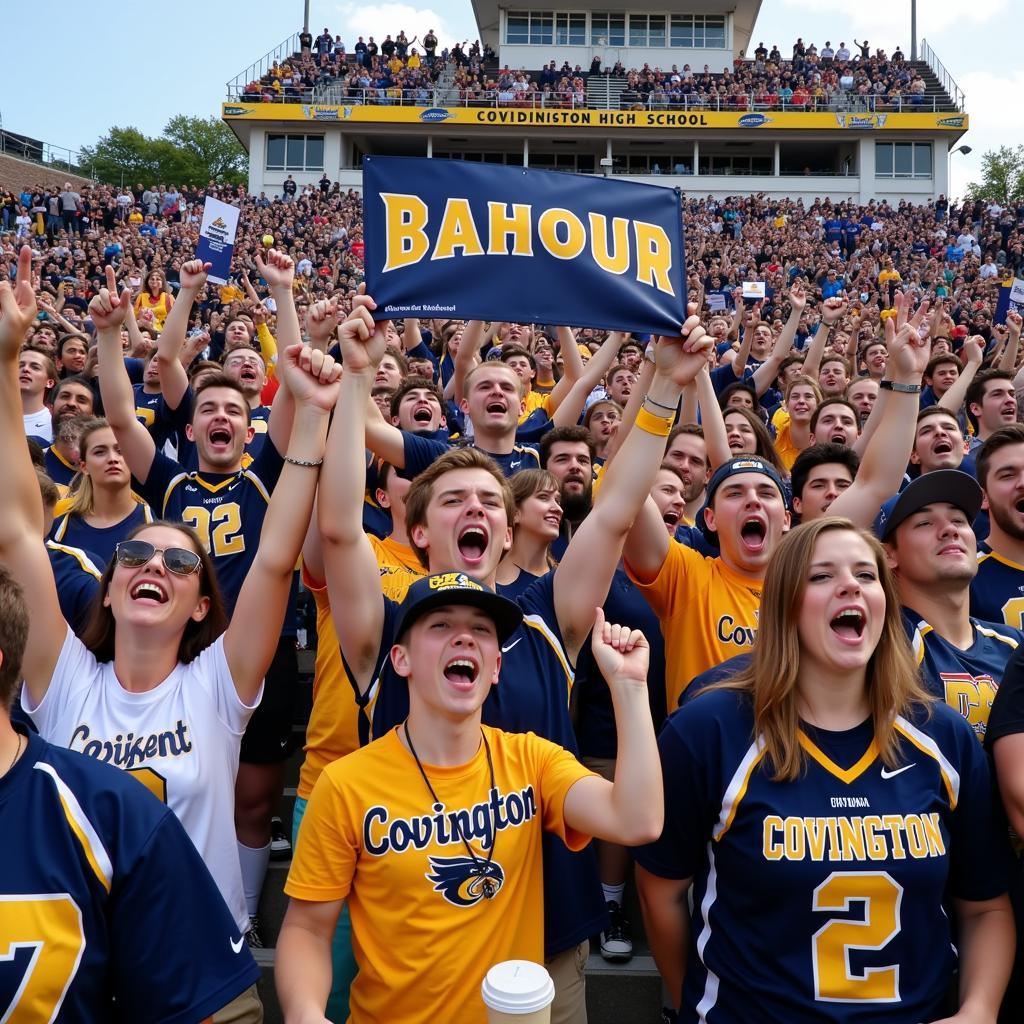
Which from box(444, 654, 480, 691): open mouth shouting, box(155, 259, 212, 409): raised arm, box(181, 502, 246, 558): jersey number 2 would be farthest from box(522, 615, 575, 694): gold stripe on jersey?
box(155, 259, 212, 409): raised arm

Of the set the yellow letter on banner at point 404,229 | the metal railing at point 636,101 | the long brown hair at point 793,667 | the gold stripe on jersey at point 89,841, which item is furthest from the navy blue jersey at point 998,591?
the metal railing at point 636,101

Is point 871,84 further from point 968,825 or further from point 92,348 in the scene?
point 968,825

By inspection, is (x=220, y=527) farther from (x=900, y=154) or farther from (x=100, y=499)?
(x=900, y=154)

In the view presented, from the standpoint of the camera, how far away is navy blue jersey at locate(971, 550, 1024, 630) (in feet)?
11.8

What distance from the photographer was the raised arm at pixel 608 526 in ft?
9.80

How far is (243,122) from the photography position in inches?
1673

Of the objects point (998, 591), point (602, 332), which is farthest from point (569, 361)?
point (602, 332)

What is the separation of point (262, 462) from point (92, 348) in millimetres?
4687

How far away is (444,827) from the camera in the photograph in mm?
2330

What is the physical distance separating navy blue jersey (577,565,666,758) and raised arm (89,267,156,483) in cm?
240

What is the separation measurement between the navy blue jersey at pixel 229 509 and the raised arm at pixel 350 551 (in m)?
1.57

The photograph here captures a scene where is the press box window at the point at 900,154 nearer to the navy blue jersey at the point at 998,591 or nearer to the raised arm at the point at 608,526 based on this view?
the navy blue jersey at the point at 998,591

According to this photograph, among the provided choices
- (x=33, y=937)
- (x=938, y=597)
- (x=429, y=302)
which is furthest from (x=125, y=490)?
(x=938, y=597)

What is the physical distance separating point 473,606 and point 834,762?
996 mm
